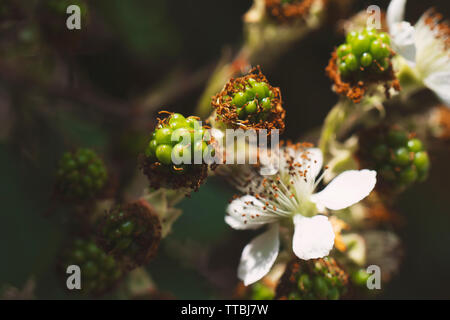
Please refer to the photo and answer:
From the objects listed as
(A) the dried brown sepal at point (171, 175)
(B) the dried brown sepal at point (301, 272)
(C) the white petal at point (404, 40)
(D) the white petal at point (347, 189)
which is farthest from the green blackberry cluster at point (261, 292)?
(C) the white petal at point (404, 40)

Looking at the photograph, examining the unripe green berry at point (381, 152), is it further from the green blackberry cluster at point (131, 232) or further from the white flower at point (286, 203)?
the green blackberry cluster at point (131, 232)

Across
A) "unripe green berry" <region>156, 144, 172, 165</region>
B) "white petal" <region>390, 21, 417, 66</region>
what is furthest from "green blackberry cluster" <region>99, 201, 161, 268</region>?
"white petal" <region>390, 21, 417, 66</region>

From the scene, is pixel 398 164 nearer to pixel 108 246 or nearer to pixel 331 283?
pixel 331 283

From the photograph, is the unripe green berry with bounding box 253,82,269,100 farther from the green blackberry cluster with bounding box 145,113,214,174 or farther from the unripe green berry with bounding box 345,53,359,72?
the unripe green berry with bounding box 345,53,359,72

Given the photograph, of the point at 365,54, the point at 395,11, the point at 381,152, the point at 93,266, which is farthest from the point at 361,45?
the point at 93,266

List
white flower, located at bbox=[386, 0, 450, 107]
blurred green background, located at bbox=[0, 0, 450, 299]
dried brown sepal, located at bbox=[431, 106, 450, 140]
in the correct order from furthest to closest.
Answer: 1. dried brown sepal, located at bbox=[431, 106, 450, 140]
2. blurred green background, located at bbox=[0, 0, 450, 299]
3. white flower, located at bbox=[386, 0, 450, 107]

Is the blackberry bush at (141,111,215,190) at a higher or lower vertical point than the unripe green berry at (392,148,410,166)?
lower
